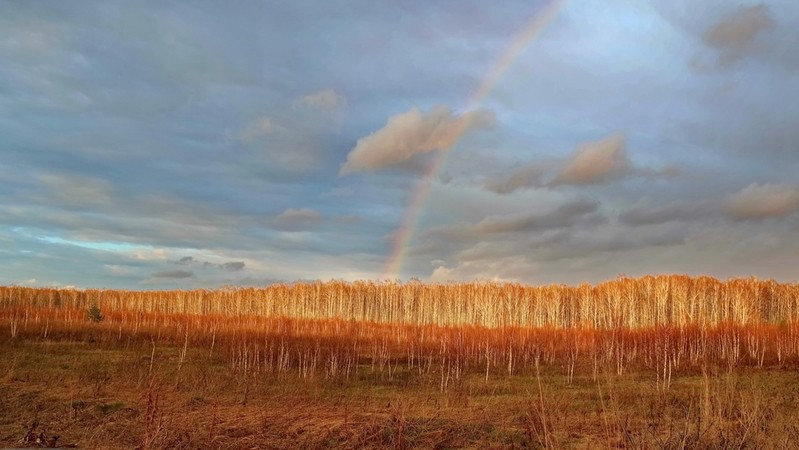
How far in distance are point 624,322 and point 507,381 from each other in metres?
17.0

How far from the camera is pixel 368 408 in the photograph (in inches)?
433

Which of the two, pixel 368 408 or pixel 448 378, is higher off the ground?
pixel 448 378

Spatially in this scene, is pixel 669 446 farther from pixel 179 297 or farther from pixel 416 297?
pixel 179 297

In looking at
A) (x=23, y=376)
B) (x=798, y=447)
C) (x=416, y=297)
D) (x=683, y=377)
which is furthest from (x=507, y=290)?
(x=798, y=447)

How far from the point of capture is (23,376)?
13.4 m

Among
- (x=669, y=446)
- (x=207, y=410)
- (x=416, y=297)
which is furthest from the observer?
(x=416, y=297)

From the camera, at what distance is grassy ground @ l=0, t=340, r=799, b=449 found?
310 inches

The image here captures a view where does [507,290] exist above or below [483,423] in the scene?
above

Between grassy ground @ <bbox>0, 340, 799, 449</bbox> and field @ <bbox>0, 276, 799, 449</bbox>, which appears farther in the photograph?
field @ <bbox>0, 276, 799, 449</bbox>

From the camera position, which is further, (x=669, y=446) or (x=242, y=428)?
(x=242, y=428)

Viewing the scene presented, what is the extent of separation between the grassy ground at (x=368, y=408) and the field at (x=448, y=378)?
1.9 inches

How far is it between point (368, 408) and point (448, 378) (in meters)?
3.80

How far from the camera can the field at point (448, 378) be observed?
8273mm

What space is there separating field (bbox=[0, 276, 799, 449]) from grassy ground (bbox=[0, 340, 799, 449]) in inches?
1.9
